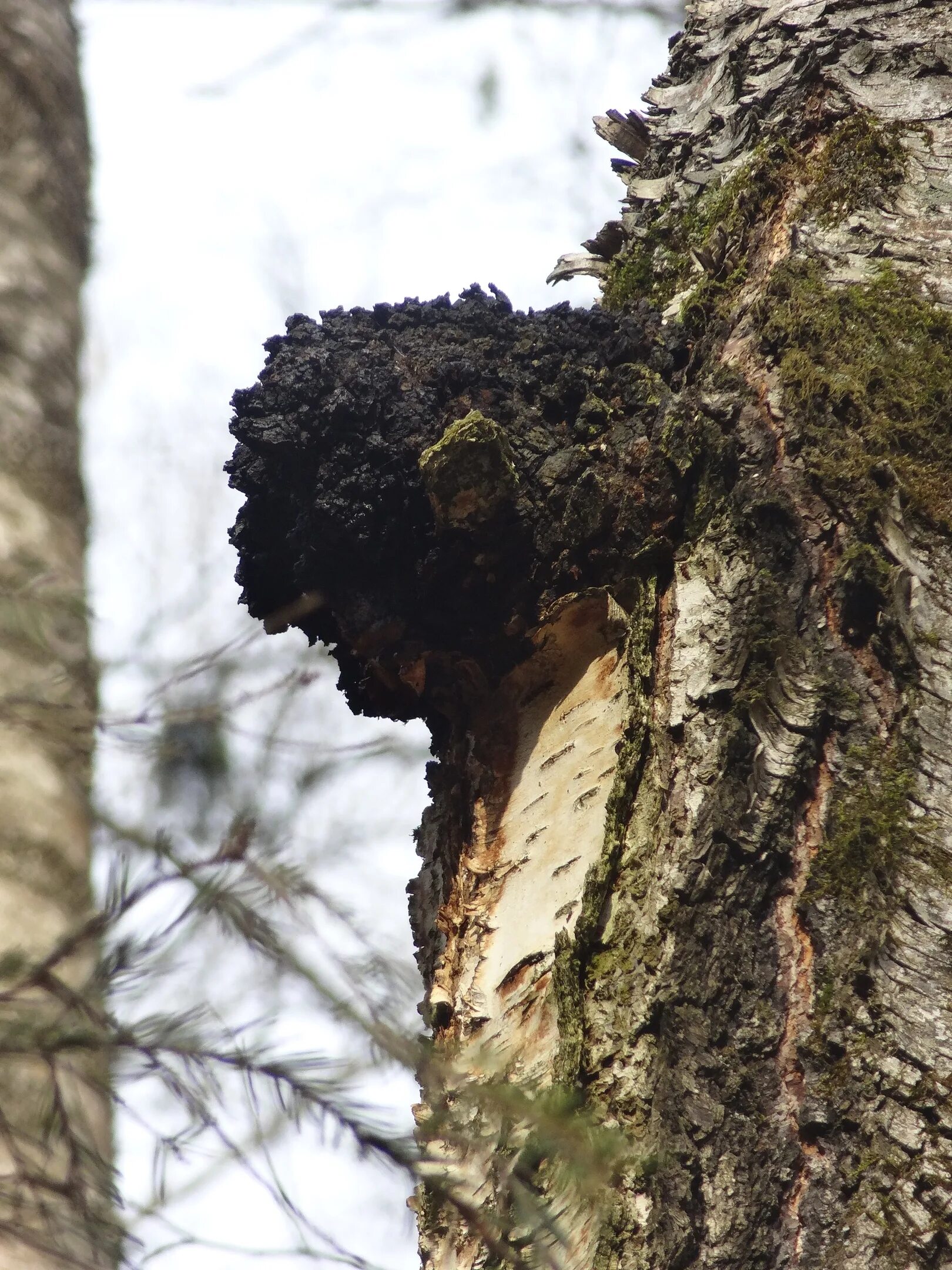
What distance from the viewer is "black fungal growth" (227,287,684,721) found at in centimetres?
163

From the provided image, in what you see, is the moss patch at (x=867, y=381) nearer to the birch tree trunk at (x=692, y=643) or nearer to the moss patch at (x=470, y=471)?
the birch tree trunk at (x=692, y=643)

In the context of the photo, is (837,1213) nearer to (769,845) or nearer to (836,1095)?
(836,1095)

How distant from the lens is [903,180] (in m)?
1.68

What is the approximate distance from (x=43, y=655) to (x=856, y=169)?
1.29 meters

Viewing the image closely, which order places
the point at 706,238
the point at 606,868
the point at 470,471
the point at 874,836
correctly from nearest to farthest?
the point at 874,836 → the point at 606,868 → the point at 470,471 → the point at 706,238

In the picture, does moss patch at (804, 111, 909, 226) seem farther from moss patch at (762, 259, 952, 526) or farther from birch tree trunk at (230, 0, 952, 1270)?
moss patch at (762, 259, 952, 526)

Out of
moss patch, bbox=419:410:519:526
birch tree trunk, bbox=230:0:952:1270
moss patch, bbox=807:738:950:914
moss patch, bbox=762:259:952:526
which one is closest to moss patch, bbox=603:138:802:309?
birch tree trunk, bbox=230:0:952:1270

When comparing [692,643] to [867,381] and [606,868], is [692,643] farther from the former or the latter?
[867,381]

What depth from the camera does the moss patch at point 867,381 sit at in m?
1.45

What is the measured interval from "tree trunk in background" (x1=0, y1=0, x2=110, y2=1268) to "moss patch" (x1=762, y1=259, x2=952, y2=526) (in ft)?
2.78

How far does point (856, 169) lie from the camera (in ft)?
5.56

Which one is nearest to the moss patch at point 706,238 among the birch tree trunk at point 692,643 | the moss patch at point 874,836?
the birch tree trunk at point 692,643

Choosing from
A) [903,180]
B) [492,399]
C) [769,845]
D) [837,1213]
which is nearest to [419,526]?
[492,399]

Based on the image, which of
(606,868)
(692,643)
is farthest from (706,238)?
(606,868)
